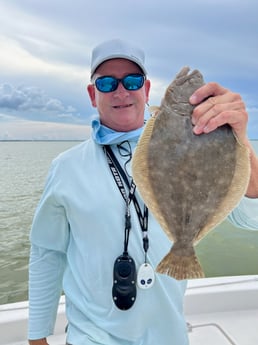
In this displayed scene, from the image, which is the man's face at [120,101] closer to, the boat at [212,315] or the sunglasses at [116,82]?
the sunglasses at [116,82]

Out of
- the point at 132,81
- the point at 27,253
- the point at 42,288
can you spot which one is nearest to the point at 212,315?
the point at 42,288

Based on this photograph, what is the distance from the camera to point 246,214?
183 centimetres

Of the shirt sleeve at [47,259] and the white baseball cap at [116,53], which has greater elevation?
the white baseball cap at [116,53]

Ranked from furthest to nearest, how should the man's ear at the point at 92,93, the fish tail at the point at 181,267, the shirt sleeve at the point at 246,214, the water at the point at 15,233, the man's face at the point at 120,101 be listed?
the water at the point at 15,233, the man's ear at the point at 92,93, the man's face at the point at 120,101, the shirt sleeve at the point at 246,214, the fish tail at the point at 181,267

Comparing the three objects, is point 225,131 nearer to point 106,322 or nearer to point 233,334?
point 106,322

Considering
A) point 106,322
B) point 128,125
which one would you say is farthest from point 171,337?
point 128,125

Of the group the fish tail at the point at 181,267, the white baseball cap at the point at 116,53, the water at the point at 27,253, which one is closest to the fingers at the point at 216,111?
the fish tail at the point at 181,267

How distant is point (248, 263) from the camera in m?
7.93

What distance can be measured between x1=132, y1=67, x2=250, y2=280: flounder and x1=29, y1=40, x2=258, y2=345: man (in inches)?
12.8

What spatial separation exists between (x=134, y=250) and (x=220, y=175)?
2.17 feet

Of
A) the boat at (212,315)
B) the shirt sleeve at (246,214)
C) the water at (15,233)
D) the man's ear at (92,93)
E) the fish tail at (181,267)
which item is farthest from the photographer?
the water at (15,233)

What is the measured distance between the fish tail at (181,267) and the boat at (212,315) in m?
2.06

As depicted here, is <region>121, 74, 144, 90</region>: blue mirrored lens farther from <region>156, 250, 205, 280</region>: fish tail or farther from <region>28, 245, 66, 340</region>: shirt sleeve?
<region>28, 245, 66, 340</region>: shirt sleeve

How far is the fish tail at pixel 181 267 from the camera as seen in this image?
141 cm
